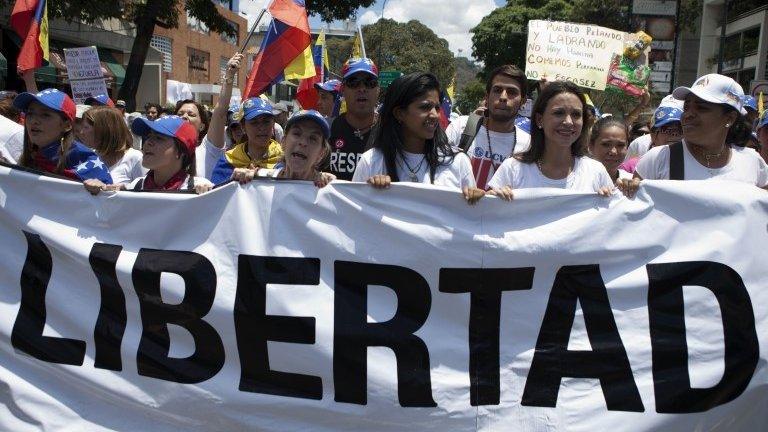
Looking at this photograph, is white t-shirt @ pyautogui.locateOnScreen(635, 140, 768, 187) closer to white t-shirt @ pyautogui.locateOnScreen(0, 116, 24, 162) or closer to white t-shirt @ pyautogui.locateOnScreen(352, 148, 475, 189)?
white t-shirt @ pyautogui.locateOnScreen(352, 148, 475, 189)

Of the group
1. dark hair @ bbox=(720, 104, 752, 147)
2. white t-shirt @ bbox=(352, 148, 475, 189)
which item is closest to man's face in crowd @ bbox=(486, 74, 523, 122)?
white t-shirt @ bbox=(352, 148, 475, 189)

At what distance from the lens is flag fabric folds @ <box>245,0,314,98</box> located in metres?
5.38

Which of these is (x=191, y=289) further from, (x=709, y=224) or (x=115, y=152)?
(x=709, y=224)

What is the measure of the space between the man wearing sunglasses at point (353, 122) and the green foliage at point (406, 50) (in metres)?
50.7

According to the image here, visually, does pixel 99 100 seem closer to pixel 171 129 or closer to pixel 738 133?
pixel 171 129

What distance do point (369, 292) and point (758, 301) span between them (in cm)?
160

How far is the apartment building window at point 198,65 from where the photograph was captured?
3791 cm

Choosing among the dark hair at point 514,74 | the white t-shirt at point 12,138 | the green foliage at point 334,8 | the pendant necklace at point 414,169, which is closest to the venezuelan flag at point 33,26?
the white t-shirt at point 12,138

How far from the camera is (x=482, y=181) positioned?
13.3 ft

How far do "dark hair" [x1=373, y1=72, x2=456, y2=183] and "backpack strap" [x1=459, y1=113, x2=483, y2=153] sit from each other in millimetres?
746

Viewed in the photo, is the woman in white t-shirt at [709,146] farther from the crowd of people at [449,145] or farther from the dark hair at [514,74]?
the dark hair at [514,74]

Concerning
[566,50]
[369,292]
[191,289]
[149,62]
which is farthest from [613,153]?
[149,62]

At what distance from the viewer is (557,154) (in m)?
3.27

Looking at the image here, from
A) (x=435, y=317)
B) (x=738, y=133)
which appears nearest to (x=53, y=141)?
(x=435, y=317)
